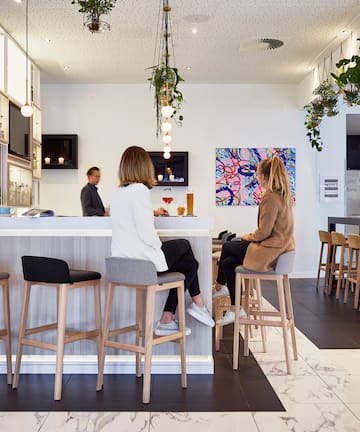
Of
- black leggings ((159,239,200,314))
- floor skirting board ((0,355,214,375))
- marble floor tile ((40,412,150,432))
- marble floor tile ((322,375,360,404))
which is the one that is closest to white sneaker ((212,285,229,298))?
floor skirting board ((0,355,214,375))

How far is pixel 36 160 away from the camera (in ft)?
24.5

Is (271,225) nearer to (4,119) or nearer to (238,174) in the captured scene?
(4,119)

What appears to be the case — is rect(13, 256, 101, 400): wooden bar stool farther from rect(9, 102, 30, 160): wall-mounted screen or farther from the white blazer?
rect(9, 102, 30, 160): wall-mounted screen

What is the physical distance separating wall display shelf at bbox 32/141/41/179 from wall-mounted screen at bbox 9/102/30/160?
16.6 inches

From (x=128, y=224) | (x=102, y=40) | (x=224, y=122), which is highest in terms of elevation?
(x=102, y=40)

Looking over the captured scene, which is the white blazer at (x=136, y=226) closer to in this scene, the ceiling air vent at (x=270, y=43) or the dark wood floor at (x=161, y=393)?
the dark wood floor at (x=161, y=393)

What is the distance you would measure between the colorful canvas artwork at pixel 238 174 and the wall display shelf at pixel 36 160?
2.98m

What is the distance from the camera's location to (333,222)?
7418 millimetres

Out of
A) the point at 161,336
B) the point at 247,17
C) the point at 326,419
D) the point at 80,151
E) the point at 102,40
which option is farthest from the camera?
the point at 80,151

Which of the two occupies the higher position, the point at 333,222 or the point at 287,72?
the point at 287,72

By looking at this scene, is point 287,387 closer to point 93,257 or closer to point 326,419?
point 326,419

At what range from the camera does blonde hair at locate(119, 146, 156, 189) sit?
3158mm

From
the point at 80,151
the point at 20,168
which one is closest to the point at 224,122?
the point at 80,151

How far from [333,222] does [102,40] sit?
4.25 metres
